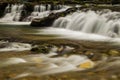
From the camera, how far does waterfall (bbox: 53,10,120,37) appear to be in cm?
1306

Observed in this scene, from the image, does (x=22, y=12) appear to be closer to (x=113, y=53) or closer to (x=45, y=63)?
(x=113, y=53)

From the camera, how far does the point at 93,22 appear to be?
14.5 metres

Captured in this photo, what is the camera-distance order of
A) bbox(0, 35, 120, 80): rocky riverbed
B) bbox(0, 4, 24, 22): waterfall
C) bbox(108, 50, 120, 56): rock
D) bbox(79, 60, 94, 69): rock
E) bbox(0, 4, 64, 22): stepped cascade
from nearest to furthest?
bbox(0, 35, 120, 80): rocky riverbed
bbox(79, 60, 94, 69): rock
bbox(108, 50, 120, 56): rock
bbox(0, 4, 64, 22): stepped cascade
bbox(0, 4, 24, 22): waterfall

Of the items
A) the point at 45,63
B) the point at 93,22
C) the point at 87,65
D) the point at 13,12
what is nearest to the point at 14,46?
the point at 45,63

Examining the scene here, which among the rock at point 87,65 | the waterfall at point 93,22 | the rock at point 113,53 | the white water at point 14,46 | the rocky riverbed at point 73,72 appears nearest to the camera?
the rocky riverbed at point 73,72

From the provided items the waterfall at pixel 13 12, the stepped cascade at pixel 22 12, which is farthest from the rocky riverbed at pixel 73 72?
the waterfall at pixel 13 12

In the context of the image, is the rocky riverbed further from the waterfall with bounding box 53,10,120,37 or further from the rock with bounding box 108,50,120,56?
the waterfall with bounding box 53,10,120,37

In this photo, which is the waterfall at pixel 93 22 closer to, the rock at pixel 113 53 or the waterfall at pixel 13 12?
the rock at pixel 113 53

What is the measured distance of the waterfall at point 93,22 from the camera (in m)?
13.1

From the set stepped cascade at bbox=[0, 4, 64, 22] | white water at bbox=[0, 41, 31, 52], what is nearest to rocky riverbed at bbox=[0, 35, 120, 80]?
white water at bbox=[0, 41, 31, 52]

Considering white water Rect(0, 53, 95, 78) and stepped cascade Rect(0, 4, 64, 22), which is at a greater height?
white water Rect(0, 53, 95, 78)

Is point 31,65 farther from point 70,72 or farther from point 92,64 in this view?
point 92,64

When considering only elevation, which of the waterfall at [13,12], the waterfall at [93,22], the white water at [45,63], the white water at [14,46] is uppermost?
the white water at [45,63]

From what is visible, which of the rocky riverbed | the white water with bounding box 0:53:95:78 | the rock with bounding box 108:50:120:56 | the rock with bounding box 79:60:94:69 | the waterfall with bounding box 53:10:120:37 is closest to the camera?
the rocky riverbed
